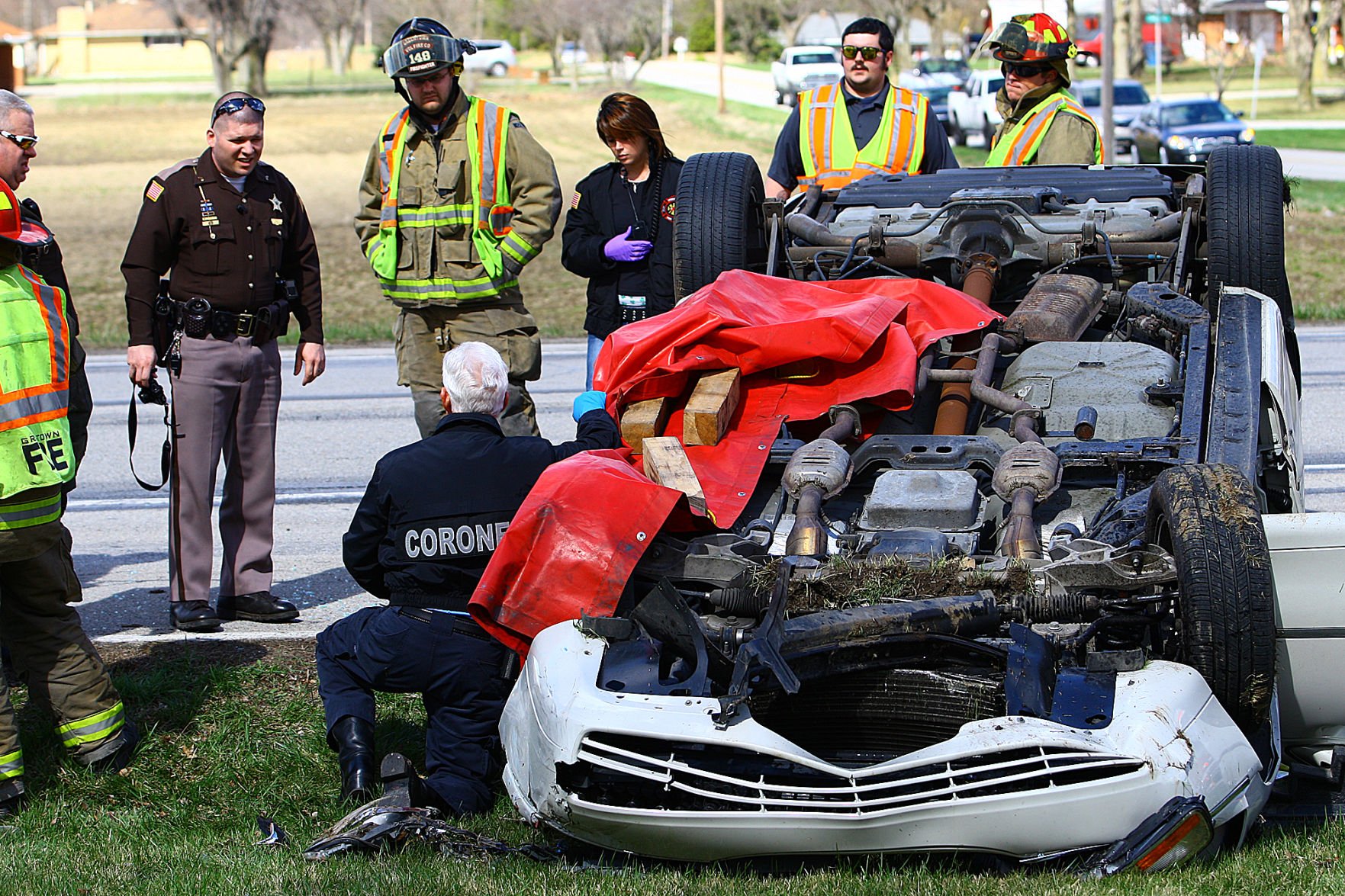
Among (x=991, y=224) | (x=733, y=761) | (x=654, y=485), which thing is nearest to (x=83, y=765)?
(x=654, y=485)

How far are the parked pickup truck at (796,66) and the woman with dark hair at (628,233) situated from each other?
38.8 m

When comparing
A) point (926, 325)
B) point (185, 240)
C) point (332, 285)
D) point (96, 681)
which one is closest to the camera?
point (96, 681)

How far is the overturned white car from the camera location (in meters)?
3.53

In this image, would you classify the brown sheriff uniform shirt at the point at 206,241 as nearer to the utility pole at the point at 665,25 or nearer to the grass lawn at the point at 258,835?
the grass lawn at the point at 258,835

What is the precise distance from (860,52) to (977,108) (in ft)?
87.0

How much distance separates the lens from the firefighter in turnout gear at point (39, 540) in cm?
455

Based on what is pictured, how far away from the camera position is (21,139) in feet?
16.3

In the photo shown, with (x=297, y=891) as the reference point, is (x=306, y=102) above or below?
above

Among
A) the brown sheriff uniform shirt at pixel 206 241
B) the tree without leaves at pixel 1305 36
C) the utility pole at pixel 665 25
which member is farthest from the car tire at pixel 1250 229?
the utility pole at pixel 665 25

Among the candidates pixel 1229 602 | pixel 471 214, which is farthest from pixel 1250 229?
pixel 471 214

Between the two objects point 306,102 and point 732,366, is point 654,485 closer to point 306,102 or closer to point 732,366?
point 732,366

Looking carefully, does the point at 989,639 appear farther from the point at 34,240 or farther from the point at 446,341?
the point at 34,240

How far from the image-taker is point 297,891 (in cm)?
377

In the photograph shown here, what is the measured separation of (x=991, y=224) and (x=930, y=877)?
11.5 ft
